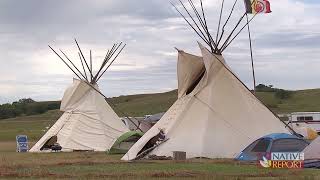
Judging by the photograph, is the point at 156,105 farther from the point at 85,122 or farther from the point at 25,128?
the point at 85,122

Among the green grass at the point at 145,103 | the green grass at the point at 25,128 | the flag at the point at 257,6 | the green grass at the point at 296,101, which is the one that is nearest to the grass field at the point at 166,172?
the flag at the point at 257,6

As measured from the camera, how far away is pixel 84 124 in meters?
39.9

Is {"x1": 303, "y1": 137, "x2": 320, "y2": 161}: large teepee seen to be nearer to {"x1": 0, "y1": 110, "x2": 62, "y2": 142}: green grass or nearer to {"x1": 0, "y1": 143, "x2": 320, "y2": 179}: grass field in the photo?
{"x1": 0, "y1": 143, "x2": 320, "y2": 179}: grass field

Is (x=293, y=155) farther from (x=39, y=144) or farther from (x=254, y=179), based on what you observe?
(x=39, y=144)

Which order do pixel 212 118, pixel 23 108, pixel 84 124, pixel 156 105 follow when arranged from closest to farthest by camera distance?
1. pixel 212 118
2. pixel 84 124
3. pixel 156 105
4. pixel 23 108

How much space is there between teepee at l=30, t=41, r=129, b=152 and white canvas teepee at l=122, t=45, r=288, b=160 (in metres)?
11.0

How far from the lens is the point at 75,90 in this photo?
41.2 m

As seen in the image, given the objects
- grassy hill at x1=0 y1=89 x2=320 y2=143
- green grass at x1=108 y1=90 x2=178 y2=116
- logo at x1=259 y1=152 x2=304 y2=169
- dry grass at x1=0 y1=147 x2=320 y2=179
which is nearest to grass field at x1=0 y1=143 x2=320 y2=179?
dry grass at x1=0 y1=147 x2=320 y2=179

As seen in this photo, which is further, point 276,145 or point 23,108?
point 23,108

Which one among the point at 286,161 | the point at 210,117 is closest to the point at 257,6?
the point at 210,117

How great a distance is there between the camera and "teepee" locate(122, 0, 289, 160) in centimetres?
2733

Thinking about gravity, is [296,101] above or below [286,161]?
above

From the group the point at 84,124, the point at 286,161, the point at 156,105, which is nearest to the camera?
the point at 286,161

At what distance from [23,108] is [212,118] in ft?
355
